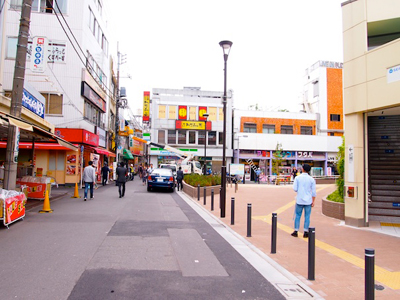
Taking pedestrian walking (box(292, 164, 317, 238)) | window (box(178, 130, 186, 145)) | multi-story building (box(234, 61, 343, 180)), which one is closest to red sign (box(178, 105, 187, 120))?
window (box(178, 130, 186, 145))

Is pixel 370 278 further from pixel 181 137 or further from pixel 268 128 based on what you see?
pixel 268 128

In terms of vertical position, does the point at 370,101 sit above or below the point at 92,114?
below

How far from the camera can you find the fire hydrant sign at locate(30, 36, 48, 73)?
48.9 ft

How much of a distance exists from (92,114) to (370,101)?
2302 centimetres

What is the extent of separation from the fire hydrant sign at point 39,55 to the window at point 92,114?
32.1ft

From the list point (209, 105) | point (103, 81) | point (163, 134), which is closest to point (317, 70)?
point (209, 105)

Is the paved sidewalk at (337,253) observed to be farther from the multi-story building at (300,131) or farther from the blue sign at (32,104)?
the multi-story building at (300,131)

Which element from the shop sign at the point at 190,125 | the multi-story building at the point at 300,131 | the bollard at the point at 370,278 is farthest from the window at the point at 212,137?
the bollard at the point at 370,278

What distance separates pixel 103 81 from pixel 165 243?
27542 millimetres

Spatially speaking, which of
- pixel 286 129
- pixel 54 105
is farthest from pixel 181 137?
pixel 54 105

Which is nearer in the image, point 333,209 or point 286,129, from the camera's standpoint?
point 333,209

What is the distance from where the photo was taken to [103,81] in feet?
103

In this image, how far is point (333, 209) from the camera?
10852 mm

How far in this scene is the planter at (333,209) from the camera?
34.2ft
